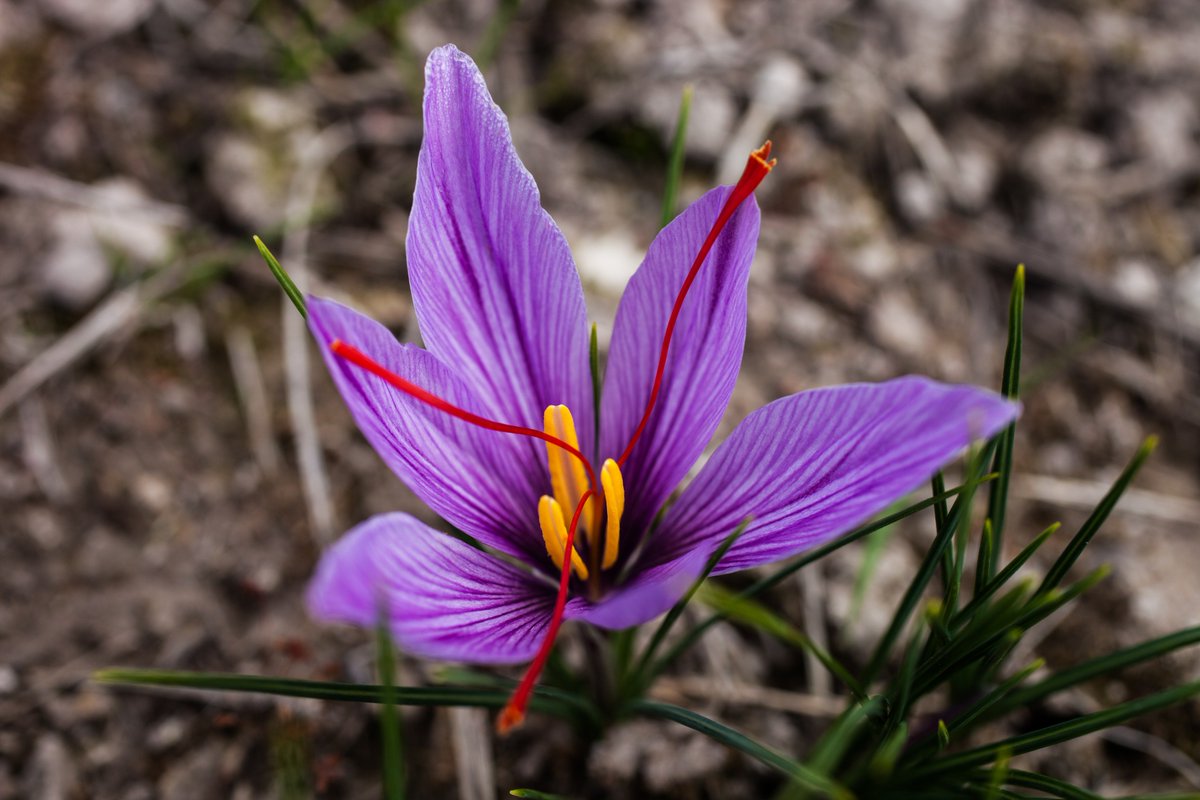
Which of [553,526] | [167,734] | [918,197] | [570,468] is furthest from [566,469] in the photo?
[918,197]

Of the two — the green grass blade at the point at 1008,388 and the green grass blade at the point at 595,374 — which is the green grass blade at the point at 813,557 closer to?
the green grass blade at the point at 1008,388

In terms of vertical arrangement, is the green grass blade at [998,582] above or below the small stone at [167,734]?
above

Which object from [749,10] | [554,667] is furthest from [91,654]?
[749,10]

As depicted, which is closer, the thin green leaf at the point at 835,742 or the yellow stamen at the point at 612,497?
the thin green leaf at the point at 835,742

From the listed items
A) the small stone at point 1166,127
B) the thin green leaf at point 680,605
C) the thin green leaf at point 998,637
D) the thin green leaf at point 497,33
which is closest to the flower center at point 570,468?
the thin green leaf at point 680,605

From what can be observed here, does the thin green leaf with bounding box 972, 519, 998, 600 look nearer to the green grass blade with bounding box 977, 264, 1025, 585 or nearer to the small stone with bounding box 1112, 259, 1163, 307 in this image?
the green grass blade with bounding box 977, 264, 1025, 585

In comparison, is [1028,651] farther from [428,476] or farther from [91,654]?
[91,654]
